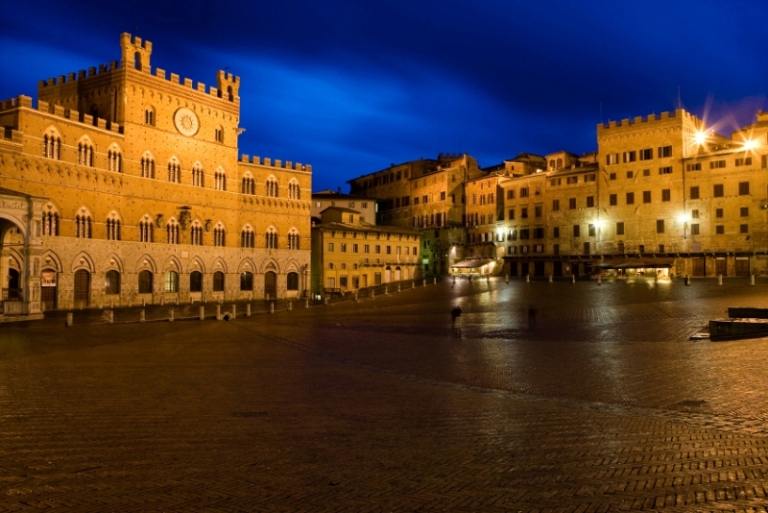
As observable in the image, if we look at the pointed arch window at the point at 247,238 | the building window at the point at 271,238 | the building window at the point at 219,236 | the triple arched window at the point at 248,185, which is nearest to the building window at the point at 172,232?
the building window at the point at 219,236

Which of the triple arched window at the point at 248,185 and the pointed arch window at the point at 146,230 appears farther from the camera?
the triple arched window at the point at 248,185

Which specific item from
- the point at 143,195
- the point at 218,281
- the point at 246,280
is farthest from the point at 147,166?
the point at 246,280

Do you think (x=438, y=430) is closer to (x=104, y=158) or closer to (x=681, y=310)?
(x=681, y=310)

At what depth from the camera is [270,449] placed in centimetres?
952

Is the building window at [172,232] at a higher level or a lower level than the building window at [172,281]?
higher

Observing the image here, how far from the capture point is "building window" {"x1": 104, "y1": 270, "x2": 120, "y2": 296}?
4631cm

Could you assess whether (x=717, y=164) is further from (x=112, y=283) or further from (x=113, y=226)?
(x=112, y=283)

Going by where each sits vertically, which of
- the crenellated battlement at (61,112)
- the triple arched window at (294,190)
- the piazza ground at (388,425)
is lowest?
the piazza ground at (388,425)

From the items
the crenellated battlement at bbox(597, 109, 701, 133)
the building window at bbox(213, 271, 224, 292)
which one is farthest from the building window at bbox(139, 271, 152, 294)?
the crenellated battlement at bbox(597, 109, 701, 133)

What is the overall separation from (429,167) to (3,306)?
6335 centimetres

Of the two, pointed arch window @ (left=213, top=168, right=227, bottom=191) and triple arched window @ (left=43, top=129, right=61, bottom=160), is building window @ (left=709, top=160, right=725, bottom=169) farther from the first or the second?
triple arched window @ (left=43, top=129, right=61, bottom=160)

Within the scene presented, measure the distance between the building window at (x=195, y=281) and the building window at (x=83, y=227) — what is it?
9.67m

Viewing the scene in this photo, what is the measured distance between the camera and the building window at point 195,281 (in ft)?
173

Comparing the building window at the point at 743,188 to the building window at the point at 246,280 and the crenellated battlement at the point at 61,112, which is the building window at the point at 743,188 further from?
the crenellated battlement at the point at 61,112
